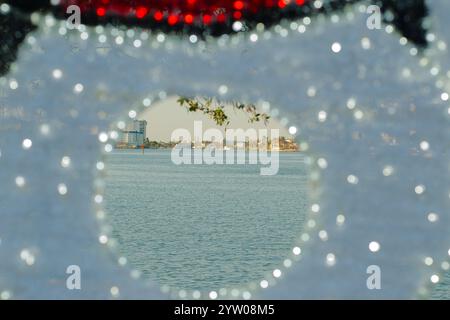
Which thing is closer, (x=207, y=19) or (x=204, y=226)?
(x=207, y=19)

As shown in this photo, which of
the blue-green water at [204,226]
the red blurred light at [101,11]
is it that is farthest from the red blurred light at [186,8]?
the blue-green water at [204,226]

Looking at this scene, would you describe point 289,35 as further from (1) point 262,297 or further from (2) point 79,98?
(1) point 262,297

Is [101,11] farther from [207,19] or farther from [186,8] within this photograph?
[207,19]

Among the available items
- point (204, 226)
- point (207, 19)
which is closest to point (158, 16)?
point (207, 19)

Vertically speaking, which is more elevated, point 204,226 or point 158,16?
point 158,16

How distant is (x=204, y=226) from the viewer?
356 inches

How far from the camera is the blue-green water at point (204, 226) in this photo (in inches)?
234

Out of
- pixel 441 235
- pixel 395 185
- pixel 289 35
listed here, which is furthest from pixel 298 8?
pixel 441 235

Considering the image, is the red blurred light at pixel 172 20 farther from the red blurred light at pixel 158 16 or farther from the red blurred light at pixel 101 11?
the red blurred light at pixel 101 11

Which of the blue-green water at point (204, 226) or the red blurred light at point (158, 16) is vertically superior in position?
the red blurred light at point (158, 16)

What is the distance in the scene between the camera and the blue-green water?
5.94 meters

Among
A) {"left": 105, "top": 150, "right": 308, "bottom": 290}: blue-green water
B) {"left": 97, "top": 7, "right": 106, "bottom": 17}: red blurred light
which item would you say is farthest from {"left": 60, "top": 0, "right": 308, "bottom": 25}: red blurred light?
{"left": 105, "top": 150, "right": 308, "bottom": 290}: blue-green water

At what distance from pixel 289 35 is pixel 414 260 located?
4.84ft

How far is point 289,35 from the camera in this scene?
3635 millimetres
